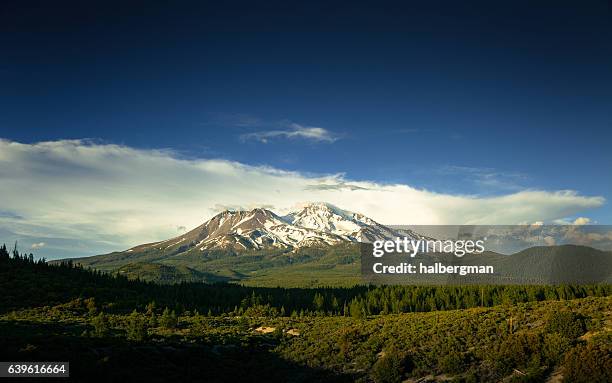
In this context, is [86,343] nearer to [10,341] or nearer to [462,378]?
[10,341]

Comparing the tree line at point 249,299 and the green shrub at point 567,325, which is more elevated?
the green shrub at point 567,325

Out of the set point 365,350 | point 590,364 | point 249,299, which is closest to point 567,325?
point 590,364

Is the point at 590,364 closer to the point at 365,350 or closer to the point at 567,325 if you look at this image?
the point at 567,325

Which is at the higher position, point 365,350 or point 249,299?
point 365,350

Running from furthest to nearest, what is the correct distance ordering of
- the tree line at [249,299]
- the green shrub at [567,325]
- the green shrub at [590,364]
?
the tree line at [249,299] → the green shrub at [567,325] → the green shrub at [590,364]

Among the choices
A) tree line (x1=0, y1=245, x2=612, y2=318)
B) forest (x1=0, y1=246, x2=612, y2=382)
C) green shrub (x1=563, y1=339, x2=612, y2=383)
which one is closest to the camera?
green shrub (x1=563, y1=339, x2=612, y2=383)

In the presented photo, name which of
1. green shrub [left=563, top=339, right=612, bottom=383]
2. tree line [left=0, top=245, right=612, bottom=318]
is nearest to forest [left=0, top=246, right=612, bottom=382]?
green shrub [left=563, top=339, right=612, bottom=383]

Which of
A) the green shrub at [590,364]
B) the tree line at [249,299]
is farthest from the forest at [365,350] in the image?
the tree line at [249,299]

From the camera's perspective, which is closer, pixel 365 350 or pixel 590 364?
pixel 590 364

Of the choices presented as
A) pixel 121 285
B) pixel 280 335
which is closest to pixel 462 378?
pixel 280 335

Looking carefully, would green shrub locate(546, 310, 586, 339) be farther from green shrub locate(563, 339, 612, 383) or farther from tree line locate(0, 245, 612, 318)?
tree line locate(0, 245, 612, 318)

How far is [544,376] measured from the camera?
35.8 metres

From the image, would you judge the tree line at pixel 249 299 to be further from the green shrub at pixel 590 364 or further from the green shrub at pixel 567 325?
the green shrub at pixel 590 364

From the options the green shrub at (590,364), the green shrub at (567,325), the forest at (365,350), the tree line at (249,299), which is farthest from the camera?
the tree line at (249,299)
